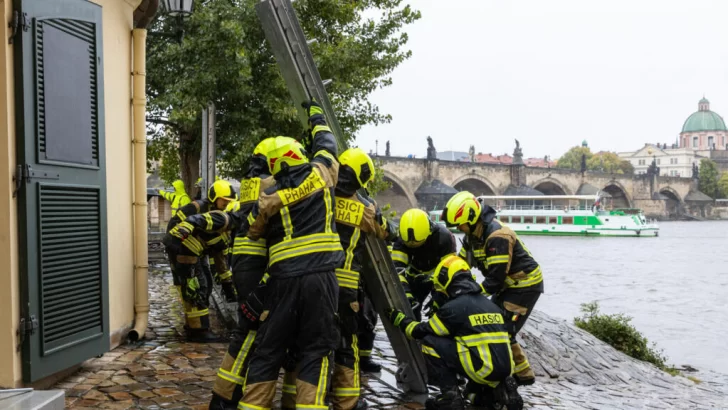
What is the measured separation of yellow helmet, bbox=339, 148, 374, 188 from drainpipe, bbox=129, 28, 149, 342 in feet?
9.86

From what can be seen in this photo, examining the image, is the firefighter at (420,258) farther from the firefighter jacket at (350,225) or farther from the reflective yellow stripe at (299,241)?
the reflective yellow stripe at (299,241)

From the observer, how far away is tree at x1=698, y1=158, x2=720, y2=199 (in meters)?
114

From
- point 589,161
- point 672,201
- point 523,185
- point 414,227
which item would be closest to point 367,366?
point 414,227

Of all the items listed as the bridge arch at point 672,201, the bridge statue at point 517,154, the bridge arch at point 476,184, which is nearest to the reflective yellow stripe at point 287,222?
the bridge arch at point 476,184

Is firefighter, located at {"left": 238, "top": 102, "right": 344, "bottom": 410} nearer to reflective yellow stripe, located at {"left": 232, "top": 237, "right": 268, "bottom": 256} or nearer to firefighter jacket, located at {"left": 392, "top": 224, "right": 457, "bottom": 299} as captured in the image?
reflective yellow stripe, located at {"left": 232, "top": 237, "right": 268, "bottom": 256}

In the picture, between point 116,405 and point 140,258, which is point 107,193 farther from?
point 116,405

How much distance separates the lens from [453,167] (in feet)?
221

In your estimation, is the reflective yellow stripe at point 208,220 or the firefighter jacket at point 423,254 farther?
the reflective yellow stripe at point 208,220

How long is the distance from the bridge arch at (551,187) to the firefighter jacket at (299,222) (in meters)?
75.7

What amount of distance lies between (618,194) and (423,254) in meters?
96.2

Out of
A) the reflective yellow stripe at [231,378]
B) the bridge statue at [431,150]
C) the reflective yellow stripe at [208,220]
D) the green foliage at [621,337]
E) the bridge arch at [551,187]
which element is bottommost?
the green foliage at [621,337]

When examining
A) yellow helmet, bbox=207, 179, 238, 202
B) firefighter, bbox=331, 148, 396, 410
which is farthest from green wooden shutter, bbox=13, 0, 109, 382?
firefighter, bbox=331, 148, 396, 410

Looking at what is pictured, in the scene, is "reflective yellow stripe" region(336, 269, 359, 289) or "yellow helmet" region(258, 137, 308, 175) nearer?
"yellow helmet" region(258, 137, 308, 175)

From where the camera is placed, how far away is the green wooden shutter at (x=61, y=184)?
16.7 ft
